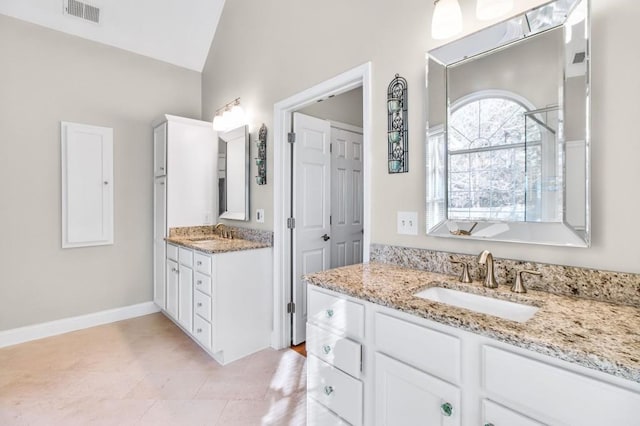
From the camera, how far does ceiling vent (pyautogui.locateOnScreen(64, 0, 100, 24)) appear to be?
2.96 metres

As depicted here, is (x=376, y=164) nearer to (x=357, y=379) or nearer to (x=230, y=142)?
(x=357, y=379)

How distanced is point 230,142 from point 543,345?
3.09 meters

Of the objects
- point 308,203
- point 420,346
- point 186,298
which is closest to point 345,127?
point 308,203

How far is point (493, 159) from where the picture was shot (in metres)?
1.44

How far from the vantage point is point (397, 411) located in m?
1.20

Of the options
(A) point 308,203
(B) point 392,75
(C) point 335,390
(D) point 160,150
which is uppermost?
(B) point 392,75

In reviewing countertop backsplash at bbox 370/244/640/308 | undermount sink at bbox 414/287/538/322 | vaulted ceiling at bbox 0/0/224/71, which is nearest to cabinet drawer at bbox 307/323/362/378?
undermount sink at bbox 414/287/538/322

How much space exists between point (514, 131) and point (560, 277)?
63cm

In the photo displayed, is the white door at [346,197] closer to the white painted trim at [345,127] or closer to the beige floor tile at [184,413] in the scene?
the white painted trim at [345,127]

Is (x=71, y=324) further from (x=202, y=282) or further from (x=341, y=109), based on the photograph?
(x=341, y=109)

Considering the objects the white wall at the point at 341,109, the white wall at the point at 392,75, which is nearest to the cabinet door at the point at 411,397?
the white wall at the point at 392,75

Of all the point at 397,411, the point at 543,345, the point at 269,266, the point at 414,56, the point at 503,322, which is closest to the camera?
the point at 543,345

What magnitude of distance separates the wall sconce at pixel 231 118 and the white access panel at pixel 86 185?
1170 mm

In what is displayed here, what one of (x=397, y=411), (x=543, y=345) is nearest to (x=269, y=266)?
(x=397, y=411)
